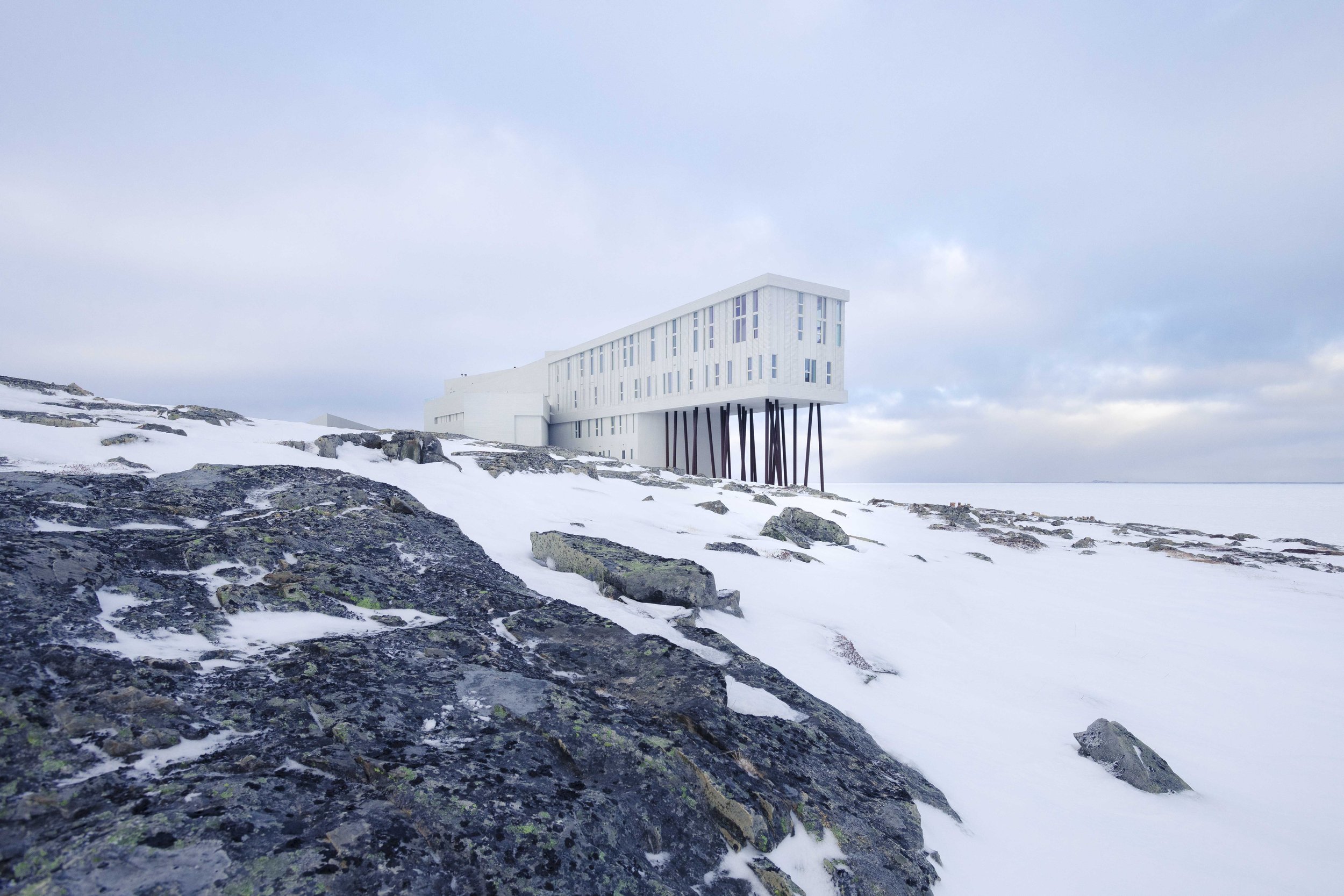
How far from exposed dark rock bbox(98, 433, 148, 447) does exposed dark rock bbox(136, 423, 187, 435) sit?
74 cm

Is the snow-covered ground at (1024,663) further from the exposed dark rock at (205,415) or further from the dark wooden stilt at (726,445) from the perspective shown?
the dark wooden stilt at (726,445)

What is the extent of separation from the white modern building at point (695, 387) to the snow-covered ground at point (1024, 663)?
64.4 ft

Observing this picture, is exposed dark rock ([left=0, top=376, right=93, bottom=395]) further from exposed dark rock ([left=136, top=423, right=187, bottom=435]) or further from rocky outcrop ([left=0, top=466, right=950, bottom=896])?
rocky outcrop ([left=0, top=466, right=950, bottom=896])

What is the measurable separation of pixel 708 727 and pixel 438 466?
32.2 feet

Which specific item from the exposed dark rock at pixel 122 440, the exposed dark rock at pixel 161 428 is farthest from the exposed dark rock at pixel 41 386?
the exposed dark rock at pixel 122 440

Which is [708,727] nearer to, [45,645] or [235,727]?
[235,727]

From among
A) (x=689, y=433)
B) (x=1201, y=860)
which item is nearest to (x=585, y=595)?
(x=1201, y=860)

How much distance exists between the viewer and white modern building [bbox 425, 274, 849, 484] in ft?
105

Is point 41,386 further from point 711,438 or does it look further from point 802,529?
point 711,438

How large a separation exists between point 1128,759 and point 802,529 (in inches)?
304

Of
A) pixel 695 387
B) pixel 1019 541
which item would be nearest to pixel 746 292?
pixel 695 387

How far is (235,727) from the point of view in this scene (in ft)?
8.42

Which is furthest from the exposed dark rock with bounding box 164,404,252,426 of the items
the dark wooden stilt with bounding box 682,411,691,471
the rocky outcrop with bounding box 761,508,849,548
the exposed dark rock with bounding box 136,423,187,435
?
the dark wooden stilt with bounding box 682,411,691,471

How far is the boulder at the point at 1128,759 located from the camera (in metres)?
4.61
